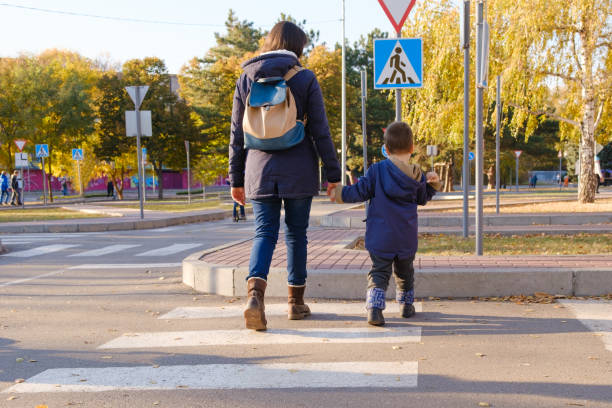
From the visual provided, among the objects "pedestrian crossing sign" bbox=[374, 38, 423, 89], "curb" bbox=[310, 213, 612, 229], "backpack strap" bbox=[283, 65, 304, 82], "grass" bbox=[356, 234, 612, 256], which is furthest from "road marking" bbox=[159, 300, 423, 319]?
"curb" bbox=[310, 213, 612, 229]

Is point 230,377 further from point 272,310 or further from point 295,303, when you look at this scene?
point 272,310

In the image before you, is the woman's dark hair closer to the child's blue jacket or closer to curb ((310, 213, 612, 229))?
the child's blue jacket

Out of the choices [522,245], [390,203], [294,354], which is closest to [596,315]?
[390,203]

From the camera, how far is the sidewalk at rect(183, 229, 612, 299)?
5.76m

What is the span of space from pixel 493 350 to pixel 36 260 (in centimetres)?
805

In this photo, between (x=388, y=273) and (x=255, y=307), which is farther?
(x=388, y=273)

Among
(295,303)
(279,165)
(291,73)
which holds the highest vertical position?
(291,73)

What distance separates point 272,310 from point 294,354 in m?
1.45

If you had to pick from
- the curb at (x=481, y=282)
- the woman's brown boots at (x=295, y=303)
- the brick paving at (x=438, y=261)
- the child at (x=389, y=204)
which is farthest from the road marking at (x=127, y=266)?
the child at (x=389, y=204)

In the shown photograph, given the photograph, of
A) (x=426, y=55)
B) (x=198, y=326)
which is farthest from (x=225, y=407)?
(x=426, y=55)

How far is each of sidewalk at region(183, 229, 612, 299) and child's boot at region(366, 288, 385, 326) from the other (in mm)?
1129

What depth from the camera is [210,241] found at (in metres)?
13.0

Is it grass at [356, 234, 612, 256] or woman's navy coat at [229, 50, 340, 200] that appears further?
grass at [356, 234, 612, 256]

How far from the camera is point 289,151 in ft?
15.2
